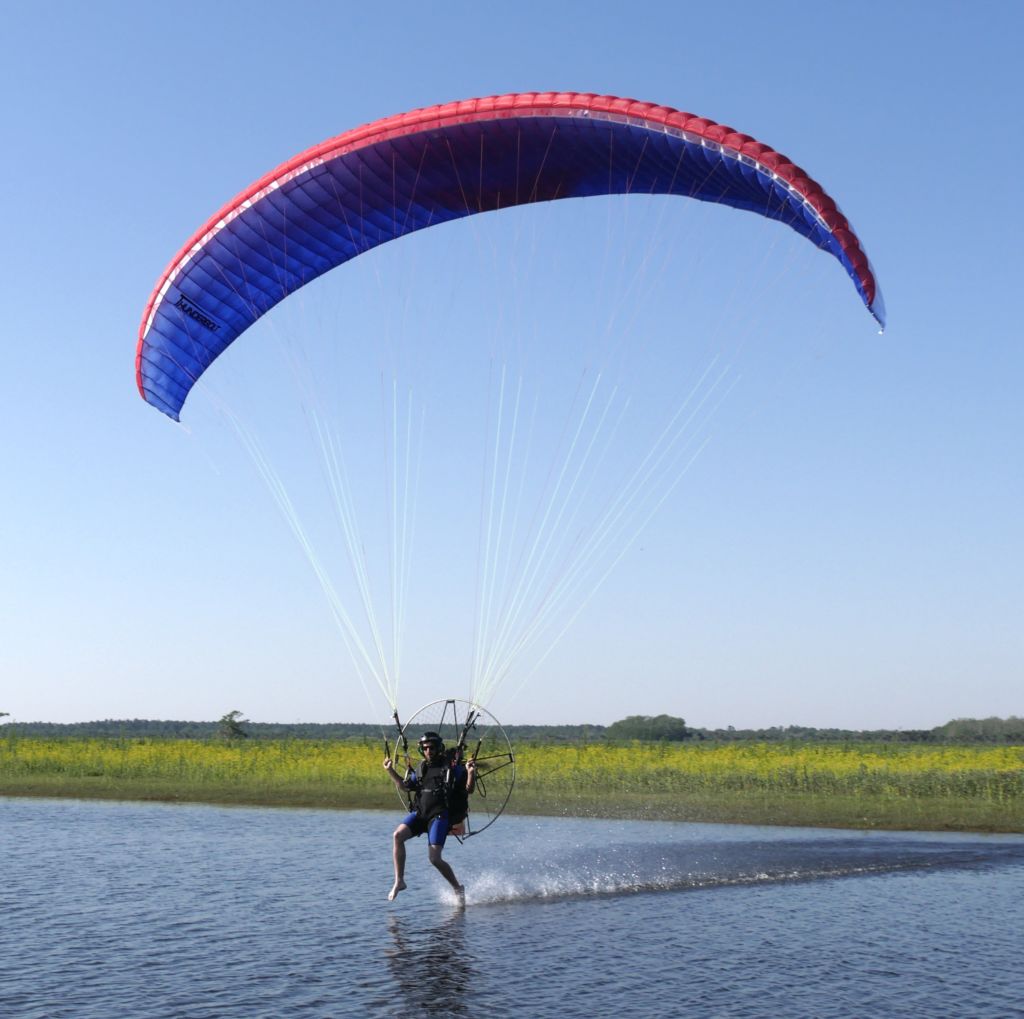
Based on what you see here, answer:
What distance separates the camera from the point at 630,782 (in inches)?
1163

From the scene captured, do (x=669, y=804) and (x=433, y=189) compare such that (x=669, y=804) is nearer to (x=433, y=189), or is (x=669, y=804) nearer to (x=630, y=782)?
(x=630, y=782)

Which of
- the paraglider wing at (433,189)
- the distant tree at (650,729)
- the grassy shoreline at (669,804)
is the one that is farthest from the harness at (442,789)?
the distant tree at (650,729)

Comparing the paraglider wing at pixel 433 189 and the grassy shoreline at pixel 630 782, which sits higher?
the paraglider wing at pixel 433 189

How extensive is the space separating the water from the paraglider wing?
731 cm

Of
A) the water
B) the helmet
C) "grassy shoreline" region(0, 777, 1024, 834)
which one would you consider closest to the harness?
the helmet

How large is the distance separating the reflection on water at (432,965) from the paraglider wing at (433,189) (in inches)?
348

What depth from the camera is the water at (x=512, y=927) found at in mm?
10047

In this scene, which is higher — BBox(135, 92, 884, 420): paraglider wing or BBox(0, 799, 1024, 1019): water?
BBox(135, 92, 884, 420): paraglider wing

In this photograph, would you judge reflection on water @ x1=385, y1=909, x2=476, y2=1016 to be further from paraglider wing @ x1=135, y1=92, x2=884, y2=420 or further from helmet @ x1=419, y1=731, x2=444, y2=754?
paraglider wing @ x1=135, y1=92, x2=884, y2=420

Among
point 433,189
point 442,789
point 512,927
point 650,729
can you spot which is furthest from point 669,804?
point 650,729

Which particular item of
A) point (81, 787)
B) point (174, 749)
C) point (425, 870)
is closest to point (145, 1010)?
point (425, 870)

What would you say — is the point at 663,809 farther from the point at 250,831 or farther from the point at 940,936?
the point at 940,936

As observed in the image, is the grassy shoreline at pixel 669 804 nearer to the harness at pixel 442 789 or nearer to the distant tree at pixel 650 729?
the harness at pixel 442 789

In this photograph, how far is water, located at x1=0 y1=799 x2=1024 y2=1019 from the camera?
1005 cm
